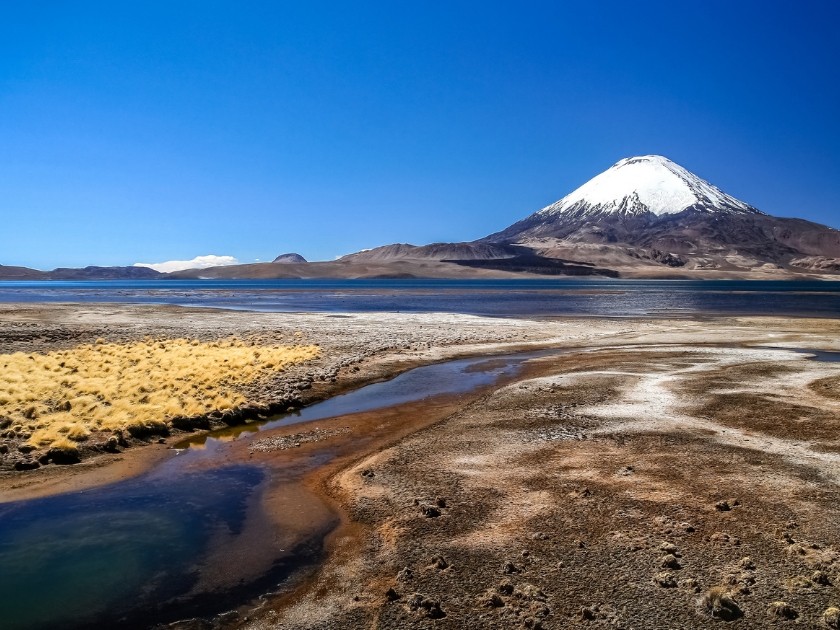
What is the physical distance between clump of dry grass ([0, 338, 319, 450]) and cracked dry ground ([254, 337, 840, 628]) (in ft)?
23.1

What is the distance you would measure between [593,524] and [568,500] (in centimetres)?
97

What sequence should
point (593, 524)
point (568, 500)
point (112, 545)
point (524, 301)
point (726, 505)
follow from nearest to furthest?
1. point (112, 545)
2. point (593, 524)
3. point (726, 505)
4. point (568, 500)
5. point (524, 301)

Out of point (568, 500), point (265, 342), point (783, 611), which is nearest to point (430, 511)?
point (568, 500)

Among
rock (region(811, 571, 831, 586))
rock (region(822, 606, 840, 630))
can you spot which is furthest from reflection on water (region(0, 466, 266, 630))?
rock (region(811, 571, 831, 586))

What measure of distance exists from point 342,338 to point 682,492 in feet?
91.2

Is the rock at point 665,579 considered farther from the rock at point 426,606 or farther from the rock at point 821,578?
the rock at point 426,606

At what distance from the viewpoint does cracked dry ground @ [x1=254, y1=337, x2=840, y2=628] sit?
22.2 ft

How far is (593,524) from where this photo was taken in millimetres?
8859


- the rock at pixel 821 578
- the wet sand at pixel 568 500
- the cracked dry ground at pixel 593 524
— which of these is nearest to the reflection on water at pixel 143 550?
the wet sand at pixel 568 500

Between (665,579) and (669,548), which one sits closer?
(665,579)

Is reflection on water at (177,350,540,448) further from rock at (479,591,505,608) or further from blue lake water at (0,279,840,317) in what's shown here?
blue lake water at (0,279,840,317)

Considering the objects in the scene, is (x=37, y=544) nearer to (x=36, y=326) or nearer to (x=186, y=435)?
(x=186, y=435)

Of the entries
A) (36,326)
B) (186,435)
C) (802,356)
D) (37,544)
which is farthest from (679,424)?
(36,326)

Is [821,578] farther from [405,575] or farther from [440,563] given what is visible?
[405,575]
